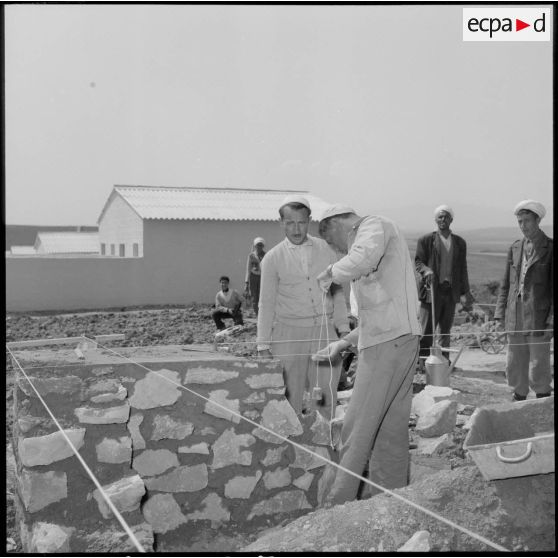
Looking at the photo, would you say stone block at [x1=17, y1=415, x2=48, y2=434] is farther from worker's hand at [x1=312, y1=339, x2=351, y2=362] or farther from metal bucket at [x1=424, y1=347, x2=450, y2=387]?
metal bucket at [x1=424, y1=347, x2=450, y2=387]

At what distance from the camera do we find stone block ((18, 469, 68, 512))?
12.7ft

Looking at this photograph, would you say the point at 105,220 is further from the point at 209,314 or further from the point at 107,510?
the point at 107,510

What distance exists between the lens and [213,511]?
446 centimetres

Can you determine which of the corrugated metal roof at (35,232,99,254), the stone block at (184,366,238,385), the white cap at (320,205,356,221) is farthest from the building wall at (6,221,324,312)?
the white cap at (320,205,356,221)

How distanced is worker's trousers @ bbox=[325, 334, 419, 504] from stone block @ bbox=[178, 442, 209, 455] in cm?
98

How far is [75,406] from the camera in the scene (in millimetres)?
4141

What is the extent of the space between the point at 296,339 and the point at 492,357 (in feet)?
16.2

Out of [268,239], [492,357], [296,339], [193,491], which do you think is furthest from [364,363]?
[268,239]

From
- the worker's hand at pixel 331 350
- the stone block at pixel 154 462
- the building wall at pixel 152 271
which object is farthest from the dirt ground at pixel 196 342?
the building wall at pixel 152 271

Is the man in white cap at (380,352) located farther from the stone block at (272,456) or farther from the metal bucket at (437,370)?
the metal bucket at (437,370)

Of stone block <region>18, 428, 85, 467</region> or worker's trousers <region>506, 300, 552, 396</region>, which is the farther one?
worker's trousers <region>506, 300, 552, 396</region>

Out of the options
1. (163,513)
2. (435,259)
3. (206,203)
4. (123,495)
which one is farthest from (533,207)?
(206,203)

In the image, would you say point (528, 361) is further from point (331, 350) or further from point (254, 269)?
point (254, 269)

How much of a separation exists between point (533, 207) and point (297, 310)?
7.09 ft
